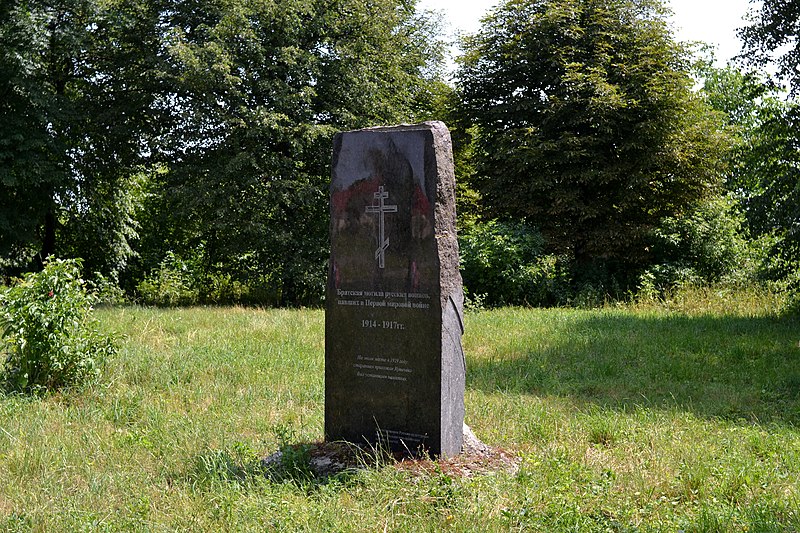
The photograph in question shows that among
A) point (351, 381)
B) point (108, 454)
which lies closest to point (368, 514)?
point (351, 381)

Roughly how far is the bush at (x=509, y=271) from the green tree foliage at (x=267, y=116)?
4.42 metres

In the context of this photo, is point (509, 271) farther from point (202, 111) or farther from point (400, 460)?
point (400, 460)

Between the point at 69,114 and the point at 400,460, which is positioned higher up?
the point at 69,114

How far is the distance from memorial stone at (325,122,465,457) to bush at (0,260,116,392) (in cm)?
375

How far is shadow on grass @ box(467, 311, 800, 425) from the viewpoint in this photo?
340 inches

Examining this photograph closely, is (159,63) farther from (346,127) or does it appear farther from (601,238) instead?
(601,238)

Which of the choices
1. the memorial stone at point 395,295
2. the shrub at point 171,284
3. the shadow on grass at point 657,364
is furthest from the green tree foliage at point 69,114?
the memorial stone at point 395,295

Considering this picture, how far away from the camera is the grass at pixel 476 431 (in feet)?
15.8

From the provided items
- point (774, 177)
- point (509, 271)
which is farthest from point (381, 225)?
point (509, 271)

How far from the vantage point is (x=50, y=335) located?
324 inches

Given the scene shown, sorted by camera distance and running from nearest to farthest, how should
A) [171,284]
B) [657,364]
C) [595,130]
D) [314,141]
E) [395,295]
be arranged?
[395,295], [657,364], [314,141], [595,130], [171,284]

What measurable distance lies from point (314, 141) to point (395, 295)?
16.5 metres

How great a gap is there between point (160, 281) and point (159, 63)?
8.33m

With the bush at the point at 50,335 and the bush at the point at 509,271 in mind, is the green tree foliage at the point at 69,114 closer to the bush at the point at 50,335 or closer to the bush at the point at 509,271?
the bush at the point at 509,271
